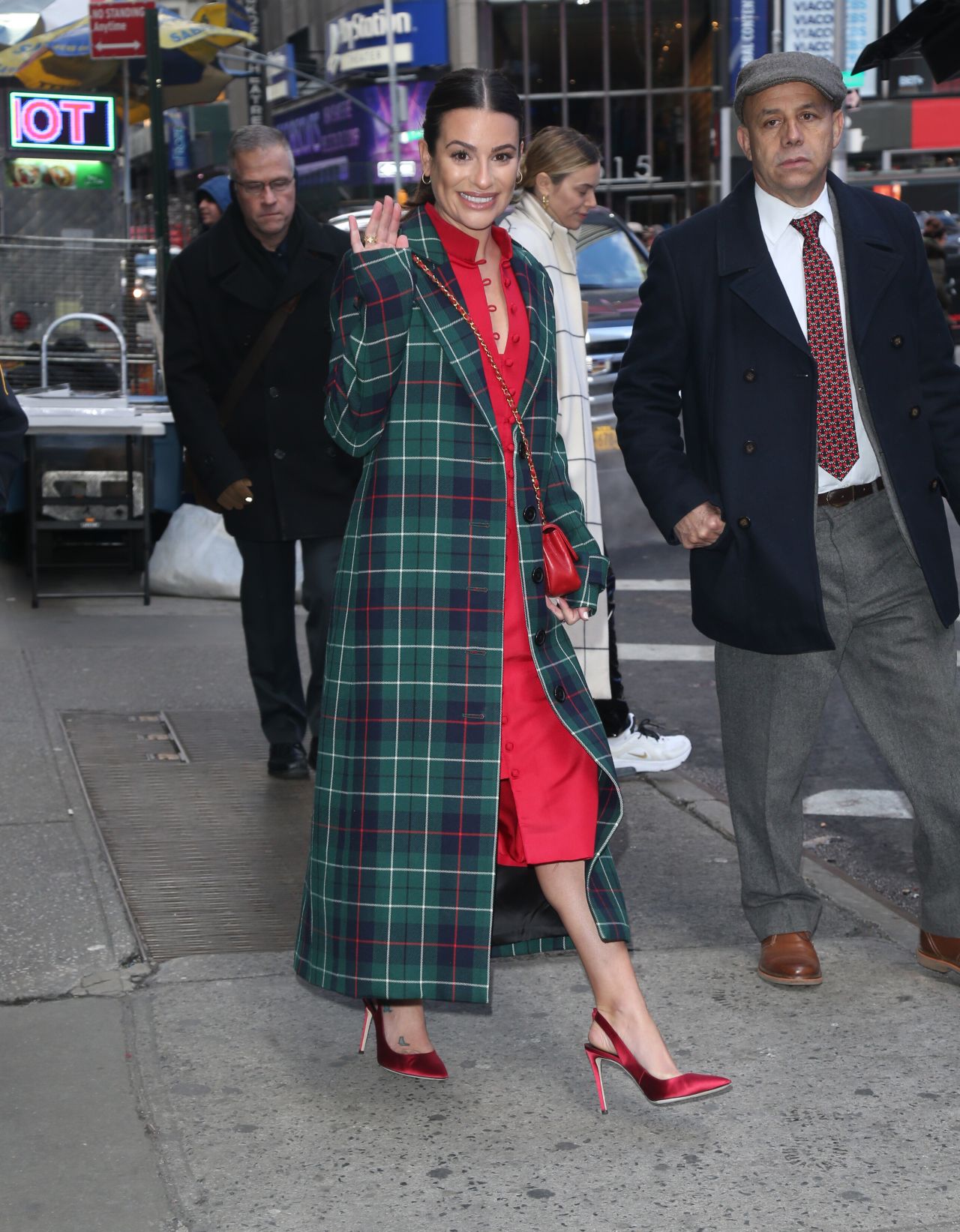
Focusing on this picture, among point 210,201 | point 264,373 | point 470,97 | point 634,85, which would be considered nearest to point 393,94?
point 634,85

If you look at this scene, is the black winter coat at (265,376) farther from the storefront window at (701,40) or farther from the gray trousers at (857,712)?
the storefront window at (701,40)

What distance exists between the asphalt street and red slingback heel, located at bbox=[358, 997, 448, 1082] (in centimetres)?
191

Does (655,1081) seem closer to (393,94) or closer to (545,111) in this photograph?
(545,111)

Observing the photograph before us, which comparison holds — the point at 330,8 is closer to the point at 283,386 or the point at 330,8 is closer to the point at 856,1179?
the point at 283,386

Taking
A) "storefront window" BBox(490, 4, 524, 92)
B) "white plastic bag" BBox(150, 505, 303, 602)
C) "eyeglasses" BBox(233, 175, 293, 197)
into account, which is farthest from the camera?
"storefront window" BBox(490, 4, 524, 92)

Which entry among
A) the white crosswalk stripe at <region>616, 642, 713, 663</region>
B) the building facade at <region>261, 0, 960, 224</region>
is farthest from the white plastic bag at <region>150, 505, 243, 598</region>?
the building facade at <region>261, 0, 960, 224</region>

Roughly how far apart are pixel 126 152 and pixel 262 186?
22.4ft

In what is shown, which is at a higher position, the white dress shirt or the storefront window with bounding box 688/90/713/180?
the storefront window with bounding box 688/90/713/180

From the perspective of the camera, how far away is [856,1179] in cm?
308

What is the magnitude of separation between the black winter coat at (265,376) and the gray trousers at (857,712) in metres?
2.01

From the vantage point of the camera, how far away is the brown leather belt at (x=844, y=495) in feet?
13.0

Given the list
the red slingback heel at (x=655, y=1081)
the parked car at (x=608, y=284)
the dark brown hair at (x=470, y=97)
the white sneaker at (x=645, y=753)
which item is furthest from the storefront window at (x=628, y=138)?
the red slingback heel at (x=655, y=1081)

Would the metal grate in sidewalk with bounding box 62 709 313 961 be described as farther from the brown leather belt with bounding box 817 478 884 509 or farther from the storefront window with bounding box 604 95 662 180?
the storefront window with bounding box 604 95 662 180

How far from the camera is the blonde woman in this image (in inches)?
194
